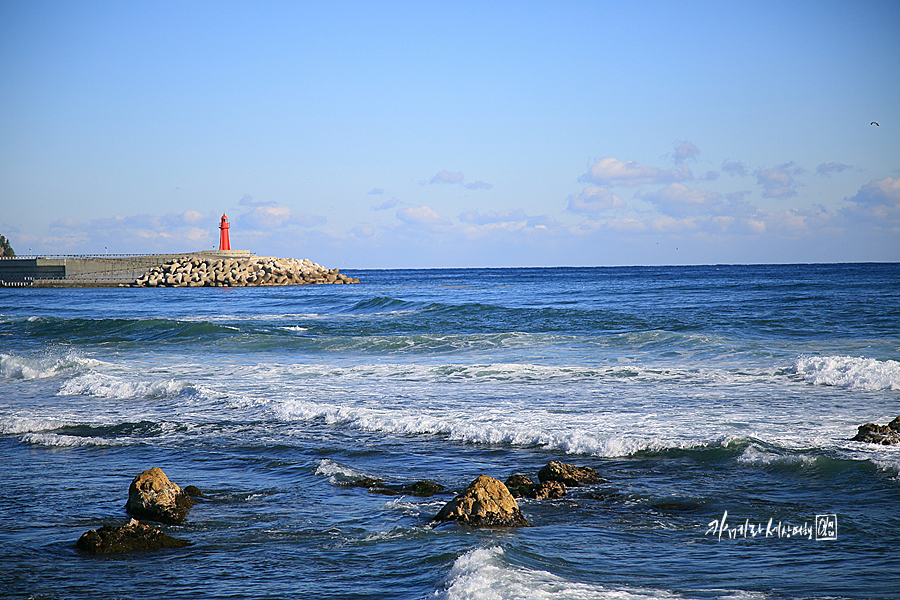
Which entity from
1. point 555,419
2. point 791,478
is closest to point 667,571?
point 791,478

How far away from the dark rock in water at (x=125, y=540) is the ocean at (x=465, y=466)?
0.09m

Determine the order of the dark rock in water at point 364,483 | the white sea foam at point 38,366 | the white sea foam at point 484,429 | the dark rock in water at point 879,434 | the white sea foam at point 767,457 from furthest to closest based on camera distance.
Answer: the white sea foam at point 38,366, the white sea foam at point 484,429, the dark rock in water at point 879,434, the white sea foam at point 767,457, the dark rock in water at point 364,483

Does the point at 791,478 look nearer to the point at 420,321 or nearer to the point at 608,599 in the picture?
the point at 608,599

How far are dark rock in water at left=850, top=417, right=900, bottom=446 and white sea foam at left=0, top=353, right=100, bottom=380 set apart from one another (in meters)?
13.6

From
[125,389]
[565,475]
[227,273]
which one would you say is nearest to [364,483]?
[565,475]

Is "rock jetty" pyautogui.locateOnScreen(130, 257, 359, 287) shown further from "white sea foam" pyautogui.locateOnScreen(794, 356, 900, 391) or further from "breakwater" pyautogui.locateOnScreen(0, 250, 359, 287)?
"white sea foam" pyautogui.locateOnScreen(794, 356, 900, 391)

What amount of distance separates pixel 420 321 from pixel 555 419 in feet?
50.4

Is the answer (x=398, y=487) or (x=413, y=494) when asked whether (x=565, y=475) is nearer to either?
(x=413, y=494)

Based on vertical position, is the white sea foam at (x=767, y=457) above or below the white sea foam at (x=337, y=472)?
above

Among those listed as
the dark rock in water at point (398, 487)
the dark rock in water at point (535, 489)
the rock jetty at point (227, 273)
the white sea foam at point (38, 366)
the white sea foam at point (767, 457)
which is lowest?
the white sea foam at point (38, 366)

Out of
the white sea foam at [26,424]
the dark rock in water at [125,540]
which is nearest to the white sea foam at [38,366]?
the white sea foam at [26,424]

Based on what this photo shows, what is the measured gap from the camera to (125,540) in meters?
4.32

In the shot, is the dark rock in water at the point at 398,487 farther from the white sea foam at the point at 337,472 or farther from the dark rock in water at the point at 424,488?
the white sea foam at the point at 337,472

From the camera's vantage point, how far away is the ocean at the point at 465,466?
12.7ft
